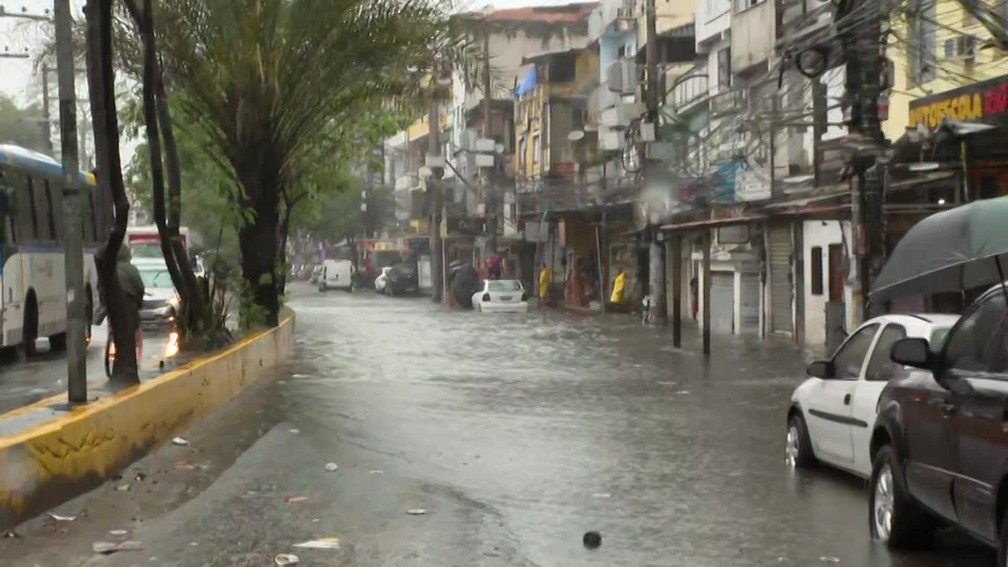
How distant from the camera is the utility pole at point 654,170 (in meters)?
41.3

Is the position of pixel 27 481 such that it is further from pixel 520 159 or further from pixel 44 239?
pixel 520 159

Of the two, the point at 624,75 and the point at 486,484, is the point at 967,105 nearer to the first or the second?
the point at 486,484

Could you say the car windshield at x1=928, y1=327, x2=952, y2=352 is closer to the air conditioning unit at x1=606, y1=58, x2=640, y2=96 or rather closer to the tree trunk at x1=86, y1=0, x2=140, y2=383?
the tree trunk at x1=86, y1=0, x2=140, y2=383

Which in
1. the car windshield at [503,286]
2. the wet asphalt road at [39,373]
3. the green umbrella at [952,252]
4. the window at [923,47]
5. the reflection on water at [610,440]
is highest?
the window at [923,47]

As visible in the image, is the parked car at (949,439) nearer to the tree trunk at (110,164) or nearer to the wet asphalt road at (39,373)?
the tree trunk at (110,164)

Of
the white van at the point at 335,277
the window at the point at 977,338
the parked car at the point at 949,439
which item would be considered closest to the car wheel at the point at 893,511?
the parked car at the point at 949,439

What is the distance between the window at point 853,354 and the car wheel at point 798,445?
730mm

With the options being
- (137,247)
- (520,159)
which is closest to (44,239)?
(137,247)

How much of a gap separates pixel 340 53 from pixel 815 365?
14200 millimetres

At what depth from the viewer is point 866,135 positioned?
1936cm

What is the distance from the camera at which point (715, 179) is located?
40.7m

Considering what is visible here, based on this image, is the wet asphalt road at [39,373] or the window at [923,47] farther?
the window at [923,47]

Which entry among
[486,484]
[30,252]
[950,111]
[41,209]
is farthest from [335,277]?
[486,484]

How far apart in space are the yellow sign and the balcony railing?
64.2 ft
